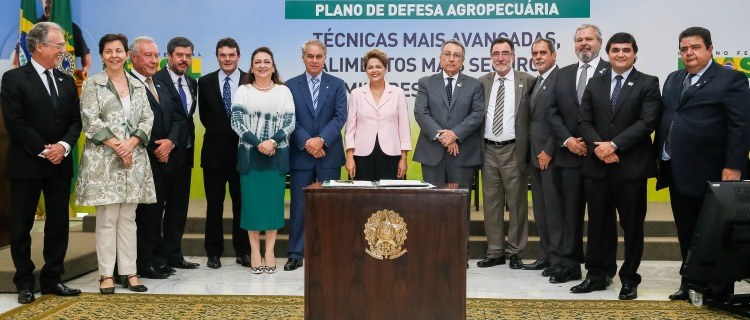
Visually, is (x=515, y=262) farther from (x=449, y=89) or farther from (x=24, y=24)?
Answer: (x=24, y=24)

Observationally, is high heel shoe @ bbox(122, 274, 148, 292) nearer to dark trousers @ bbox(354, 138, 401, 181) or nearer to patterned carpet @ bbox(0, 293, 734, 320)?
patterned carpet @ bbox(0, 293, 734, 320)

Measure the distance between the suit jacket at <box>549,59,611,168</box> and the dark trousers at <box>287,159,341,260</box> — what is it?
1.52 meters

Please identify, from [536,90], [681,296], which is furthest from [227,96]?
[681,296]

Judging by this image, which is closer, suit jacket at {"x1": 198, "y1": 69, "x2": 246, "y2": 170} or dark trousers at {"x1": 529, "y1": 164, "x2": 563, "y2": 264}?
dark trousers at {"x1": 529, "y1": 164, "x2": 563, "y2": 264}

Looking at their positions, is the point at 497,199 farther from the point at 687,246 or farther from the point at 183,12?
the point at 183,12

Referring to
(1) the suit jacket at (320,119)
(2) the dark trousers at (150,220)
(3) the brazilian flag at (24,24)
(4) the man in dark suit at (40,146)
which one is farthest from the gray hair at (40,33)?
(3) the brazilian flag at (24,24)

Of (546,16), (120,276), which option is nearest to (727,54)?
(546,16)

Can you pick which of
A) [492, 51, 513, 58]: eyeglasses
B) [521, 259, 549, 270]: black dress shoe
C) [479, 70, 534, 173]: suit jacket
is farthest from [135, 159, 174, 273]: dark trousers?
[521, 259, 549, 270]: black dress shoe

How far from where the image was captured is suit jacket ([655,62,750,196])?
4.31m

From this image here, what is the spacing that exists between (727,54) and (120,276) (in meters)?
5.67

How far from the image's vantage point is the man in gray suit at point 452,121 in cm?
566

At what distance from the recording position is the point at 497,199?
5855 mm

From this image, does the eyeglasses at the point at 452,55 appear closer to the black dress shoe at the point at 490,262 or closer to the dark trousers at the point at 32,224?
the black dress shoe at the point at 490,262

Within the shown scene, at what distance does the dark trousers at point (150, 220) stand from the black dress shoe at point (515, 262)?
244cm
